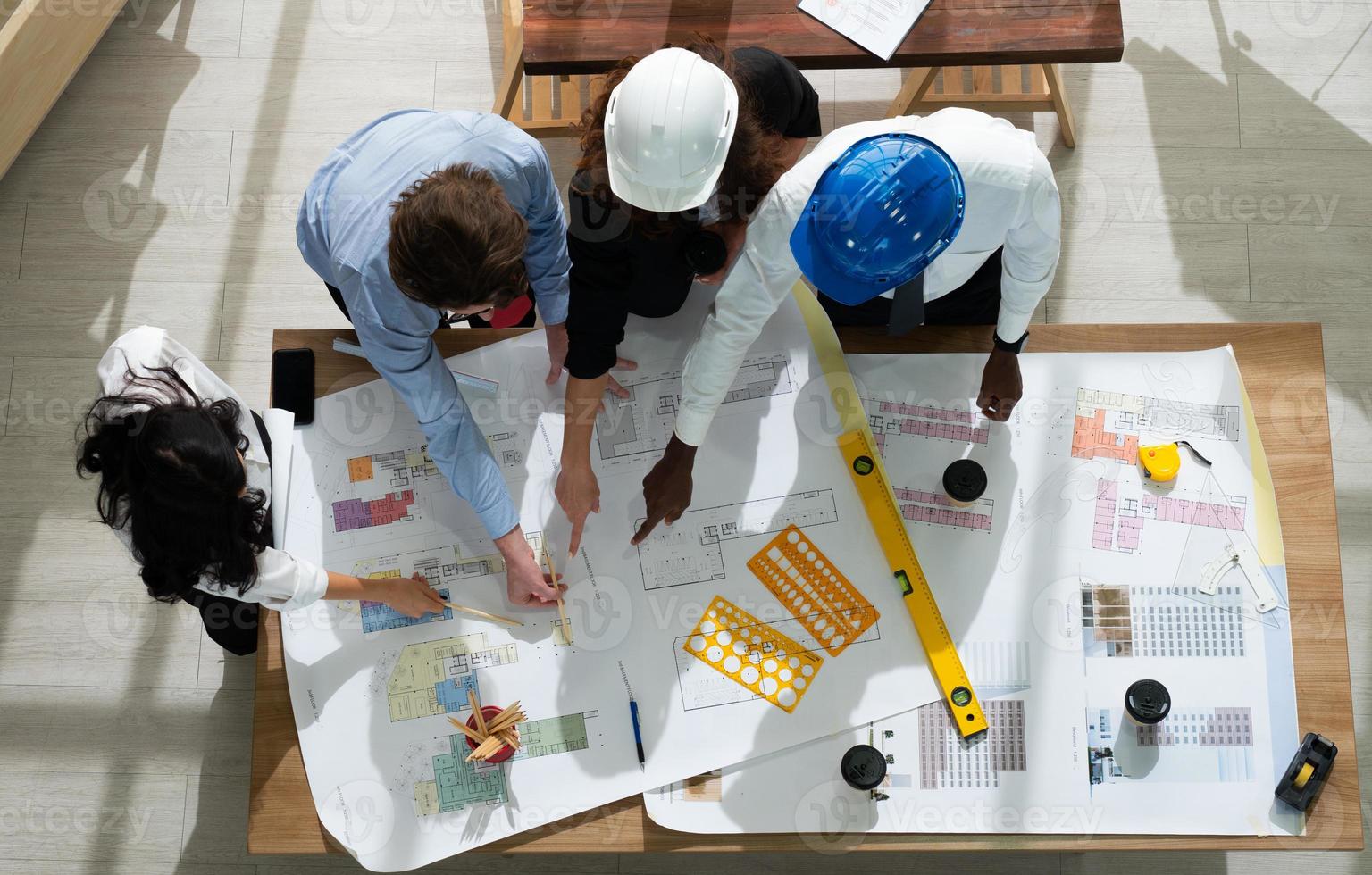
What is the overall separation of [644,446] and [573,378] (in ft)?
0.68

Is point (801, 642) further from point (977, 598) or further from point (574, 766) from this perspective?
point (574, 766)

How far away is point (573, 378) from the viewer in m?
1.97

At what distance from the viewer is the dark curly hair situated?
5.37 feet

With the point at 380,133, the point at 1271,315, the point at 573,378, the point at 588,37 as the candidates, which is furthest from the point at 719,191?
the point at 1271,315

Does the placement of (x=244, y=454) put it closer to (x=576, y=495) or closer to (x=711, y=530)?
(x=576, y=495)

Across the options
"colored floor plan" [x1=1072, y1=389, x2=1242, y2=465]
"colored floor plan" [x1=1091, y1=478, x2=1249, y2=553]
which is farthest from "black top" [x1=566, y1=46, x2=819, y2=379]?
"colored floor plan" [x1=1091, y1=478, x2=1249, y2=553]

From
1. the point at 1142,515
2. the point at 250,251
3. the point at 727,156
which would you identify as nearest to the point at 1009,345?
the point at 1142,515

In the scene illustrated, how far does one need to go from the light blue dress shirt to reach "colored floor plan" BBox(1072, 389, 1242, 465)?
1.15 m

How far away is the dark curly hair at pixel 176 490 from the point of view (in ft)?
5.37

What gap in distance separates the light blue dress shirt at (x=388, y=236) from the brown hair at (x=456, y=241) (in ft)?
0.51

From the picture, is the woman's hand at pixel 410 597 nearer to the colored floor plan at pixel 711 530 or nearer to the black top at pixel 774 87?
the colored floor plan at pixel 711 530

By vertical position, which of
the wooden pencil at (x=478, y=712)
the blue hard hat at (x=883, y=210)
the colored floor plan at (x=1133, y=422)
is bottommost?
the wooden pencil at (x=478, y=712)

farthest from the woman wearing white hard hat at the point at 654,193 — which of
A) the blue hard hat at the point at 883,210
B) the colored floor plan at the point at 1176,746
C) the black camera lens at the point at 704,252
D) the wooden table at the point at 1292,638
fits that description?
the colored floor plan at the point at 1176,746

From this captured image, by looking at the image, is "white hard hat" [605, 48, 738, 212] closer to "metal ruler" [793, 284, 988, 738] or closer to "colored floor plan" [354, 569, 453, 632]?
"metal ruler" [793, 284, 988, 738]
